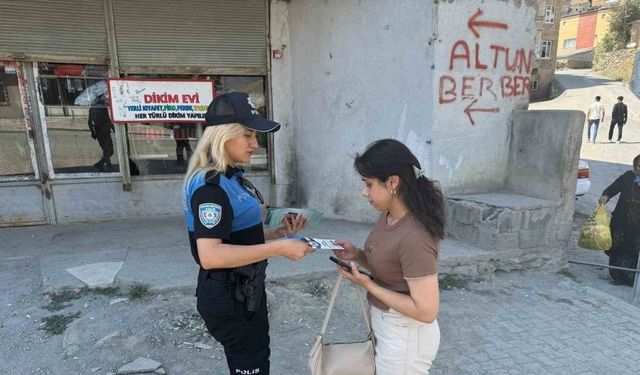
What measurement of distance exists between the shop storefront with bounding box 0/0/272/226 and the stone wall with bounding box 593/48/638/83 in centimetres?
3566

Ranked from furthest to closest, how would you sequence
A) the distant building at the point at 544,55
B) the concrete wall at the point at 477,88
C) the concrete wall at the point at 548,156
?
the distant building at the point at 544,55
the concrete wall at the point at 477,88
the concrete wall at the point at 548,156

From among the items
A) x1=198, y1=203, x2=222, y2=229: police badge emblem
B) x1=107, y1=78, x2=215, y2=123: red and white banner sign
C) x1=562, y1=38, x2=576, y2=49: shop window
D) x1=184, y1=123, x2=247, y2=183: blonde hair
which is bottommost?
x1=198, y1=203, x2=222, y2=229: police badge emblem

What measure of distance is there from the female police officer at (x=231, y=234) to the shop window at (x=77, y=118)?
4738 mm

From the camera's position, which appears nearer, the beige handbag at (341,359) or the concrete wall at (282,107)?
the beige handbag at (341,359)

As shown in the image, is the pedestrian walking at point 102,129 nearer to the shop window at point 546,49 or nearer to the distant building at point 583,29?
the shop window at point 546,49

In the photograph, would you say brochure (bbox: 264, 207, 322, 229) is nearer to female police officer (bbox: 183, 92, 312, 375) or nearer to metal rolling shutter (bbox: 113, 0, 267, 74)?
female police officer (bbox: 183, 92, 312, 375)

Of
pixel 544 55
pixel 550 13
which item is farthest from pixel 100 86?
pixel 550 13

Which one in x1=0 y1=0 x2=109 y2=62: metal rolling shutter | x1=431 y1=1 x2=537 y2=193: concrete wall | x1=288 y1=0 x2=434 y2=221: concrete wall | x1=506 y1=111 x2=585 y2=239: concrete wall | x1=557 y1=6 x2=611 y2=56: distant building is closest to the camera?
x1=506 y1=111 x2=585 y2=239: concrete wall

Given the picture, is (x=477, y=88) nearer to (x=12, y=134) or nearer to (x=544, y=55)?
(x=12, y=134)

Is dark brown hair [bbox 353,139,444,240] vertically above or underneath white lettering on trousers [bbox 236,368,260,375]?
above

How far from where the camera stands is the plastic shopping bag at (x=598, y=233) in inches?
179

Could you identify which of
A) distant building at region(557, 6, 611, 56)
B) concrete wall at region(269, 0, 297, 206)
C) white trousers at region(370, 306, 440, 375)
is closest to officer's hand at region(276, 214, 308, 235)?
white trousers at region(370, 306, 440, 375)

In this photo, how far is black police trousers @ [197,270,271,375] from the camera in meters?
1.86

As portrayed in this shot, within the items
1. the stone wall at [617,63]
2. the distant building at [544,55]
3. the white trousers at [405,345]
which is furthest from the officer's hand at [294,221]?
the stone wall at [617,63]
